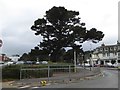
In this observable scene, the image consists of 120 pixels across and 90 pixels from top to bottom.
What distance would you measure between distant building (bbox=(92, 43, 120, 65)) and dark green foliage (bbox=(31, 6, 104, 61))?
7223cm

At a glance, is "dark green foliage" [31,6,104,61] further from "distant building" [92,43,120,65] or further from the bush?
"distant building" [92,43,120,65]

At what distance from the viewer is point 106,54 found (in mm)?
143250

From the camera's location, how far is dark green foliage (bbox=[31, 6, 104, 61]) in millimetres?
60625

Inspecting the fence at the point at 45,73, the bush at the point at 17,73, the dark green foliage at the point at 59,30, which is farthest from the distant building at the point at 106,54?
the bush at the point at 17,73

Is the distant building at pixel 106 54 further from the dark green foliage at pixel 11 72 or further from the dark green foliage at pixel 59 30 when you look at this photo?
the dark green foliage at pixel 11 72

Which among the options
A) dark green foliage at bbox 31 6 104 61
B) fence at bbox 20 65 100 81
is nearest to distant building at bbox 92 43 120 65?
dark green foliage at bbox 31 6 104 61

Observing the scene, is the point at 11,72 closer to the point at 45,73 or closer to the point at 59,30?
the point at 45,73

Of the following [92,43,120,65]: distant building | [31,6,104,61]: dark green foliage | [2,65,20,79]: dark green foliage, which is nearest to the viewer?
[2,65,20,79]: dark green foliage

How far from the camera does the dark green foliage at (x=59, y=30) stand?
60625mm

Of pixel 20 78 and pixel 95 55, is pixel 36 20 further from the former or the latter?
pixel 95 55

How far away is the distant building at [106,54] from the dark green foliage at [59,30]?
7223 centimetres

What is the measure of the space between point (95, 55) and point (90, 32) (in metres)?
86.3

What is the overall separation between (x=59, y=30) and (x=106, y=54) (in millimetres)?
83906

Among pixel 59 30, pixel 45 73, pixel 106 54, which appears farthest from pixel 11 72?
pixel 106 54
